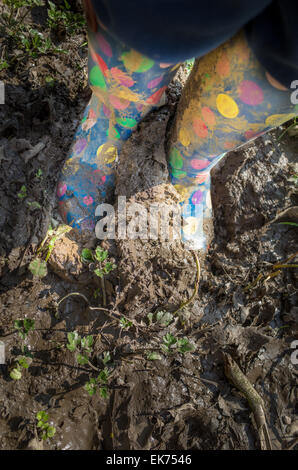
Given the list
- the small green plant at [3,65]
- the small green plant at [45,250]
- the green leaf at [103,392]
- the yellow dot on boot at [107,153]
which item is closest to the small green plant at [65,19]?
the small green plant at [3,65]

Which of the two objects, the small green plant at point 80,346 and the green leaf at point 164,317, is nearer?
the small green plant at point 80,346

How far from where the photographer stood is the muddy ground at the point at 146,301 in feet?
3.42

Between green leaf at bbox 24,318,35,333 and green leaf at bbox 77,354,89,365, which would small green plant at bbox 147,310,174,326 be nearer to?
green leaf at bbox 77,354,89,365

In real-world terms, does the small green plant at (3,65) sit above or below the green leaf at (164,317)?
above

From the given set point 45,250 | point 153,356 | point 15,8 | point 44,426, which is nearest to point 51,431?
point 44,426

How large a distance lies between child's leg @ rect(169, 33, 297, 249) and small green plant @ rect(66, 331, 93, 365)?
2.57ft

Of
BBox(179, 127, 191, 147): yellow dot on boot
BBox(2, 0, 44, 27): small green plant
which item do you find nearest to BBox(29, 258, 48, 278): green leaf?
BBox(179, 127, 191, 147): yellow dot on boot

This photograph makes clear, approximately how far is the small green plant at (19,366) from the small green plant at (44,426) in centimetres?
15

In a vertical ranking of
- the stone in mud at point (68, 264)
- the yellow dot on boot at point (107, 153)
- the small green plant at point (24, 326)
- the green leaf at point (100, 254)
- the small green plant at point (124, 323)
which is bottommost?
the small green plant at point (124, 323)

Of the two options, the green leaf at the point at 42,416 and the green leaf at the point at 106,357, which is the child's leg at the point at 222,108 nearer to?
the green leaf at the point at 106,357

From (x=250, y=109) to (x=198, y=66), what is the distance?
23 cm

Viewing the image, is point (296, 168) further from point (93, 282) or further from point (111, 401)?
point (111, 401)

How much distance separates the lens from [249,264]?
1364mm
